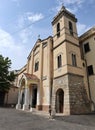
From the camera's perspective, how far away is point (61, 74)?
1588 cm

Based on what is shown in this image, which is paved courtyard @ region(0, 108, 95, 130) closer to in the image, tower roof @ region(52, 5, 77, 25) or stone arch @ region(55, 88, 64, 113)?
stone arch @ region(55, 88, 64, 113)

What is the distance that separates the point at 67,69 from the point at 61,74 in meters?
1.21

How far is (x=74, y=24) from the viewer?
65.0 feet

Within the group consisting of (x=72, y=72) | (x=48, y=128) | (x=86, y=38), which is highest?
(x=86, y=38)

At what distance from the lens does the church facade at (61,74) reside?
46.9ft

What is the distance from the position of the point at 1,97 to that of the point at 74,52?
1876 centimetres

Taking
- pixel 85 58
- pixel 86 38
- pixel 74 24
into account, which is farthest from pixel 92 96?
pixel 74 24

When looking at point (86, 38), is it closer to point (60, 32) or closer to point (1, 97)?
point (60, 32)

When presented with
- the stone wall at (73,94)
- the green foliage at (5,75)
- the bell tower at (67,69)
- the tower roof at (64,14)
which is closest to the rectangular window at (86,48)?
the bell tower at (67,69)

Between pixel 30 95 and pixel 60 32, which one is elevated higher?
pixel 60 32

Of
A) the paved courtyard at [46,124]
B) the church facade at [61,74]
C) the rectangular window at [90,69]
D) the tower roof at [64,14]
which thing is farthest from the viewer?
the tower roof at [64,14]

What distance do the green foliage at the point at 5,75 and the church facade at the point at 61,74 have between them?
4.41 m

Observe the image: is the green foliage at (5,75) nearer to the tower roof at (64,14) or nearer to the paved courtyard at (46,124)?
the tower roof at (64,14)

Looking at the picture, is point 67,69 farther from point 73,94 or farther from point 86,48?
point 86,48
